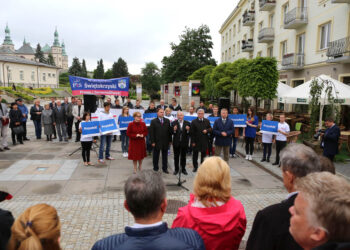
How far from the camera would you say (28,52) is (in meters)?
123

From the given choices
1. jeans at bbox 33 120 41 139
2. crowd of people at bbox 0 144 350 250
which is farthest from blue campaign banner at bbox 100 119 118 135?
crowd of people at bbox 0 144 350 250

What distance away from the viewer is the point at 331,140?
24.8 ft

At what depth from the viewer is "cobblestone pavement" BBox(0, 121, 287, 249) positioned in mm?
4914

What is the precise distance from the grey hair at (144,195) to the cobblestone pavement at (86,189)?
2919mm

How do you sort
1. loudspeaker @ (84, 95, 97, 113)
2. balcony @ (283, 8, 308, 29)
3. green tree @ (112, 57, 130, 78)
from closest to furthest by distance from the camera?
loudspeaker @ (84, 95, 97, 113) → balcony @ (283, 8, 308, 29) → green tree @ (112, 57, 130, 78)

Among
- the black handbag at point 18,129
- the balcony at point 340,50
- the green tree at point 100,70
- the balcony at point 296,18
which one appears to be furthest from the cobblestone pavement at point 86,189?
the green tree at point 100,70

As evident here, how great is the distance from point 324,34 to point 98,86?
16.2 meters

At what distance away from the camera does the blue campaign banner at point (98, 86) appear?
11.2 metres

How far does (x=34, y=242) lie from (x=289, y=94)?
1161 cm

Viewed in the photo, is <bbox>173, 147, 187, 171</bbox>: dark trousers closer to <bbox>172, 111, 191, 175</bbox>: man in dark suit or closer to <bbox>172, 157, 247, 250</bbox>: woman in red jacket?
<bbox>172, 111, 191, 175</bbox>: man in dark suit

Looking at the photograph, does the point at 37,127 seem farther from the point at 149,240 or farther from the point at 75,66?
the point at 75,66

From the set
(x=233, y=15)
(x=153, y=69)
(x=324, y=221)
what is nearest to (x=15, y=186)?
(x=324, y=221)

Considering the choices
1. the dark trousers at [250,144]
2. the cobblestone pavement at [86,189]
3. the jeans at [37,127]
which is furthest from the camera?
the jeans at [37,127]

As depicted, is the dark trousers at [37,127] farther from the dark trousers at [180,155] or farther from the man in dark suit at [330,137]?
the man in dark suit at [330,137]
